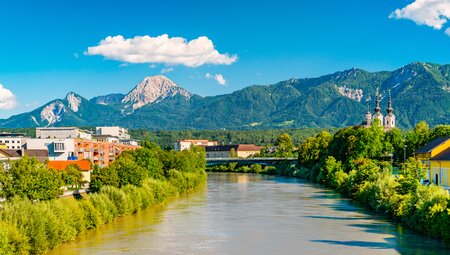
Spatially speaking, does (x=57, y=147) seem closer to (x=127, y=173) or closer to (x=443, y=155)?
(x=127, y=173)

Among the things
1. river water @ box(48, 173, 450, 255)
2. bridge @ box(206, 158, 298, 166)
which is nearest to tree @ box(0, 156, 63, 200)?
river water @ box(48, 173, 450, 255)

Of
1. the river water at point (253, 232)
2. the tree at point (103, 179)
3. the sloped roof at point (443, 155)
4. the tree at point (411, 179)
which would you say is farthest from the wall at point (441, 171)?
the tree at point (103, 179)

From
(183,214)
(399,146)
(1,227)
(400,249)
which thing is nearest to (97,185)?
(183,214)

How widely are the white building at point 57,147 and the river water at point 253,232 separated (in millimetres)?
35586

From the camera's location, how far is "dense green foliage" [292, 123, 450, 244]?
109 ft

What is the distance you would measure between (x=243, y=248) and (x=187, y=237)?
449 centimetres

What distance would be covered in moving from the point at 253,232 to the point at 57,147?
176ft

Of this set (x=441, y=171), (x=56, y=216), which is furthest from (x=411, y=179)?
(x=56, y=216)

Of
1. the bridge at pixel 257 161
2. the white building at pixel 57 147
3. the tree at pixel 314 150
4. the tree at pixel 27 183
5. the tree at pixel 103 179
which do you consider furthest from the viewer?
the bridge at pixel 257 161

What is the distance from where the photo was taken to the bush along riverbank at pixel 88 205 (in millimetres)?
27456

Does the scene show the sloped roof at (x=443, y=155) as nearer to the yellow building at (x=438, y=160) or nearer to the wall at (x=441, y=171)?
the yellow building at (x=438, y=160)

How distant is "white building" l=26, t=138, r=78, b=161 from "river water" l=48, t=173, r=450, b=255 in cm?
3559

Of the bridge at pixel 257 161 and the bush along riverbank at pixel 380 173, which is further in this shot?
the bridge at pixel 257 161

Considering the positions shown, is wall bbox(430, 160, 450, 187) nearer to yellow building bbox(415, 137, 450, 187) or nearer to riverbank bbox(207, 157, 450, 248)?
yellow building bbox(415, 137, 450, 187)
